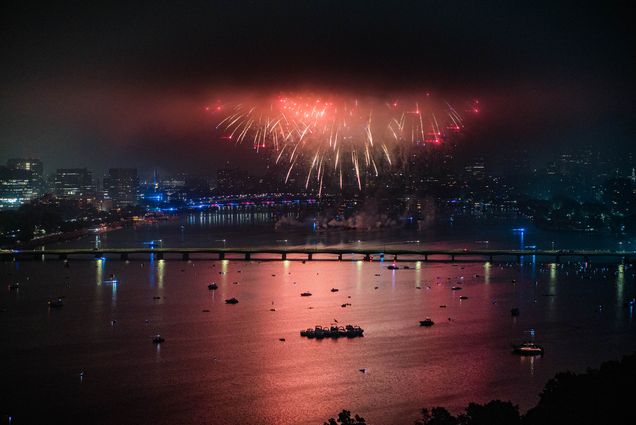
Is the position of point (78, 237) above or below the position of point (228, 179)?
below

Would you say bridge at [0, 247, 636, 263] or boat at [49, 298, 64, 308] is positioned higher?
bridge at [0, 247, 636, 263]

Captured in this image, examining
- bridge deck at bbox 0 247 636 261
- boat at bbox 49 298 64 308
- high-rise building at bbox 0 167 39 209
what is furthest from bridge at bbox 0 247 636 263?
high-rise building at bbox 0 167 39 209

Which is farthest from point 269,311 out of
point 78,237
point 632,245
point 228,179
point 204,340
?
point 228,179

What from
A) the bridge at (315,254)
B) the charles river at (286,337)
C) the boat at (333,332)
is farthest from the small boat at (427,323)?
the bridge at (315,254)

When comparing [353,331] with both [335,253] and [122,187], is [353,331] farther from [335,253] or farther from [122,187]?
[122,187]

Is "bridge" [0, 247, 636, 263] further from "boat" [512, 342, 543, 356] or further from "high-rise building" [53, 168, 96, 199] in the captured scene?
"high-rise building" [53, 168, 96, 199]

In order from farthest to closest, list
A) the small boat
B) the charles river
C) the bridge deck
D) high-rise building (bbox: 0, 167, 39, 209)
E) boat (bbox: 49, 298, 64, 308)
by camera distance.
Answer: high-rise building (bbox: 0, 167, 39, 209) → the bridge deck → boat (bbox: 49, 298, 64, 308) → the small boat → the charles river

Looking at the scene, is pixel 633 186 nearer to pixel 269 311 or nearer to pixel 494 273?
pixel 494 273
